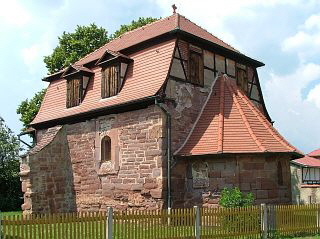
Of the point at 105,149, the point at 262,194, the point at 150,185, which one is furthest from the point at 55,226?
the point at 105,149

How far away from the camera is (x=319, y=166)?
135 ft

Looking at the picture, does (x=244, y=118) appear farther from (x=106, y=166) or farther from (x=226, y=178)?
(x=106, y=166)

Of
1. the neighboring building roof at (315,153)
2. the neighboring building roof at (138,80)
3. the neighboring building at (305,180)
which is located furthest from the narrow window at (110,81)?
the neighboring building roof at (315,153)

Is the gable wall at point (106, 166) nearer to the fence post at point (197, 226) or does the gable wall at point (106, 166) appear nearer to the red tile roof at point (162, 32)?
the red tile roof at point (162, 32)

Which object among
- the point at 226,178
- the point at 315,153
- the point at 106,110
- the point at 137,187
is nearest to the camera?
the point at 226,178

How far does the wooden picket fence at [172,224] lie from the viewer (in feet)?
31.5

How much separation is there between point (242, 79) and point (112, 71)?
6.08 meters

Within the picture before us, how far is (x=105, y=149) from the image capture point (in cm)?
1872

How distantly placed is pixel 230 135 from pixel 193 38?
14.4 ft

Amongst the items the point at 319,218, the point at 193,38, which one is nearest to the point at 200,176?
the point at 319,218

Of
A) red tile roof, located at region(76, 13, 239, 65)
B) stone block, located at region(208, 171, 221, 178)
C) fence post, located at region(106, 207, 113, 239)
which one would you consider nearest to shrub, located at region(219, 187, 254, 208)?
stone block, located at region(208, 171, 221, 178)

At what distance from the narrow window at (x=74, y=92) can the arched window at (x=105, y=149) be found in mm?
2938

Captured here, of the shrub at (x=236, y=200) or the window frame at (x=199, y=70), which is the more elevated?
the window frame at (x=199, y=70)

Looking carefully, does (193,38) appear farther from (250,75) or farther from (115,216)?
(115,216)
